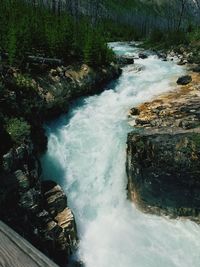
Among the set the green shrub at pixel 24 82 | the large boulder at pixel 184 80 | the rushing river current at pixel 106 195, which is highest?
the green shrub at pixel 24 82

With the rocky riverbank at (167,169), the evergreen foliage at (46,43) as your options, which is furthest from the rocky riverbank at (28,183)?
the rocky riverbank at (167,169)

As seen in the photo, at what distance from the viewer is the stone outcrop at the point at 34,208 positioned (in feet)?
52.1

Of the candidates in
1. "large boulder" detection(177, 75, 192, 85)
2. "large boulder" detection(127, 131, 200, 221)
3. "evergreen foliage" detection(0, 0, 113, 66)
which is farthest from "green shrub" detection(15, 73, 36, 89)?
"large boulder" detection(177, 75, 192, 85)

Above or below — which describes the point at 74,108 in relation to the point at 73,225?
above

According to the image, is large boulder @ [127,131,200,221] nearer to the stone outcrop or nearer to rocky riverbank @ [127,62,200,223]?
rocky riverbank @ [127,62,200,223]

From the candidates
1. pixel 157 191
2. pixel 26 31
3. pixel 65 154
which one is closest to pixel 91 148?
pixel 65 154

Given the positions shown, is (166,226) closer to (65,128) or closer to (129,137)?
(129,137)

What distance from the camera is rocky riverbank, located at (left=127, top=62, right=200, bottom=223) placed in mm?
18891

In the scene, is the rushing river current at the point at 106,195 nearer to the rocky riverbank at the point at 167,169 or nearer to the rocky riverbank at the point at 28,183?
the rocky riverbank at the point at 167,169

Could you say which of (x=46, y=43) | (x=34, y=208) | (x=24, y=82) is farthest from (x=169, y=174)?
(x=46, y=43)

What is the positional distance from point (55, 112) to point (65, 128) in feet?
5.56

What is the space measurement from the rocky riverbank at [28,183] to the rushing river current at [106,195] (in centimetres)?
110

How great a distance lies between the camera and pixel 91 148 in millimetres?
22750

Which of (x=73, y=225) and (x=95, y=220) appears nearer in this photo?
(x=73, y=225)
